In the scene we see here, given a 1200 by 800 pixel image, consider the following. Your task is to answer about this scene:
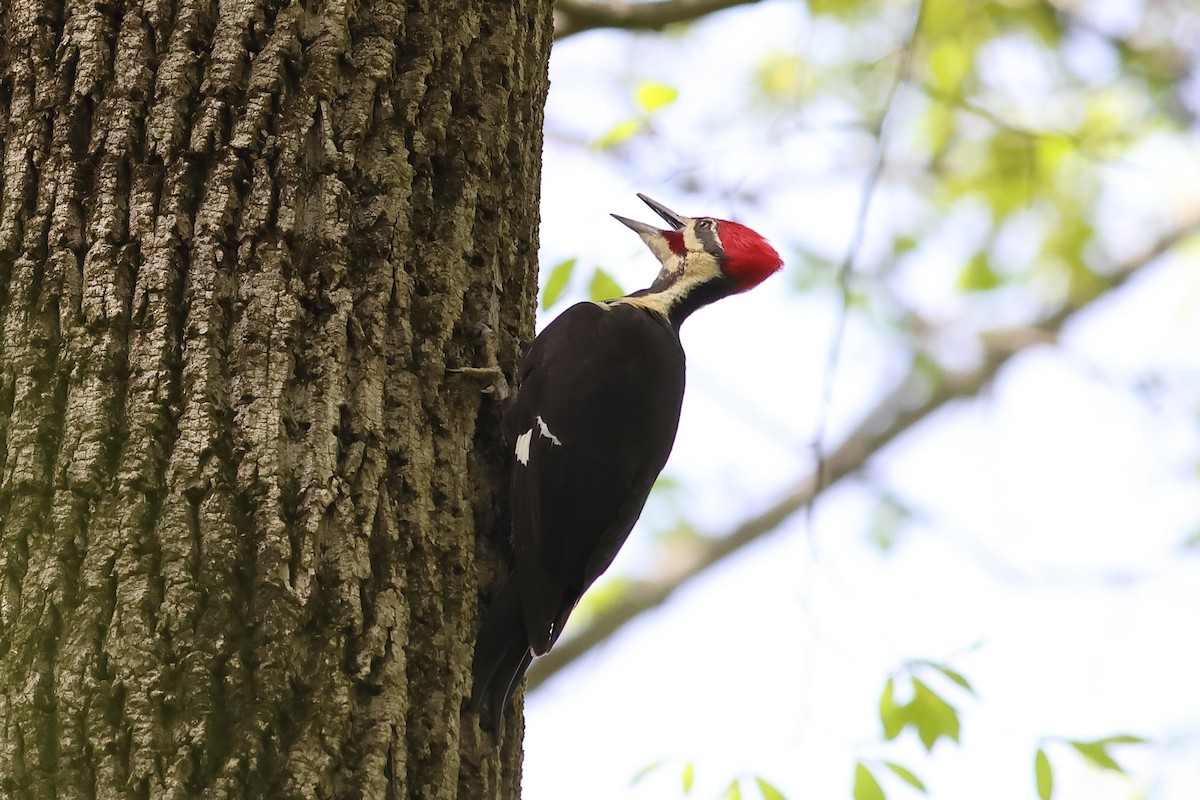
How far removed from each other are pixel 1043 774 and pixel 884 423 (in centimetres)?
372

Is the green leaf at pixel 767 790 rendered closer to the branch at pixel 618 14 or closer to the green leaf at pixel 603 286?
the green leaf at pixel 603 286

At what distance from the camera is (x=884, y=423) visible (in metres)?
6.35

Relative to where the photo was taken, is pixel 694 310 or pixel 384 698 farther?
pixel 694 310

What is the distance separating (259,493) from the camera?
1.43 m

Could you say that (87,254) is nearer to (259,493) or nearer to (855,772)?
(259,493)

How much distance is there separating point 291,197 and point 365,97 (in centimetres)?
20

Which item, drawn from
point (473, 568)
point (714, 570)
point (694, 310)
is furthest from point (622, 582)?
point (473, 568)

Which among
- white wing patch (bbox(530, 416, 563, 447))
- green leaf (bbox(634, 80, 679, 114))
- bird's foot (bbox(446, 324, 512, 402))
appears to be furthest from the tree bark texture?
green leaf (bbox(634, 80, 679, 114))

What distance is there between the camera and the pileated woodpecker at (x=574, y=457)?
1.78 metres

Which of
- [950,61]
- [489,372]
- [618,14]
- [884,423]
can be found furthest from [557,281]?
[884,423]

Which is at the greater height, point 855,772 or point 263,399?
point 263,399

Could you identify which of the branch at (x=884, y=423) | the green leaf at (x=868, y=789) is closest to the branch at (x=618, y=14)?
the green leaf at (x=868, y=789)

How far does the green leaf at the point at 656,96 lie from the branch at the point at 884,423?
2836 mm

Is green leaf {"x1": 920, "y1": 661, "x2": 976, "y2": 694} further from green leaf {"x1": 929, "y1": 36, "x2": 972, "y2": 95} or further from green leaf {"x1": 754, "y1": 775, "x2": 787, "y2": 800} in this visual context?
green leaf {"x1": 929, "y1": 36, "x2": 972, "y2": 95}
